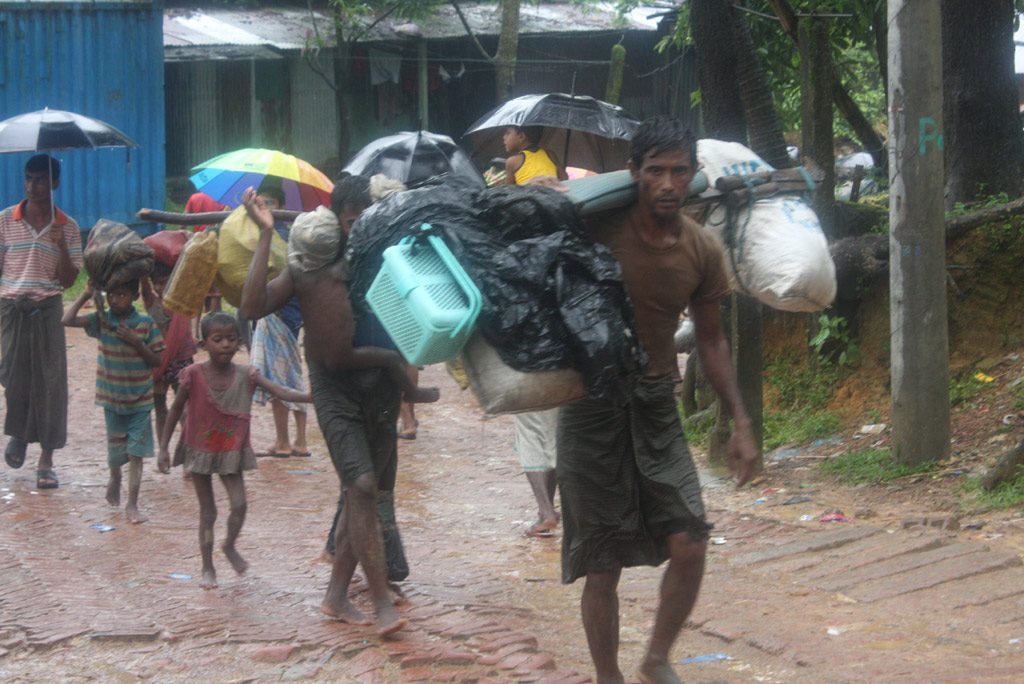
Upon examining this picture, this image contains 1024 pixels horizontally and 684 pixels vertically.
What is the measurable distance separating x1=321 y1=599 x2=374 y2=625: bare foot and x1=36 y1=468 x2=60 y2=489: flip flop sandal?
316 cm

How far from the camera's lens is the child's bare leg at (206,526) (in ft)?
18.6

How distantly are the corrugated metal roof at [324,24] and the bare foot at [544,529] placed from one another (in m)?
13.9

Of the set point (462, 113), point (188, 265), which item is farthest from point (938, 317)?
point (462, 113)

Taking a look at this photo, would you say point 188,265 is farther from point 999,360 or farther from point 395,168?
point 999,360

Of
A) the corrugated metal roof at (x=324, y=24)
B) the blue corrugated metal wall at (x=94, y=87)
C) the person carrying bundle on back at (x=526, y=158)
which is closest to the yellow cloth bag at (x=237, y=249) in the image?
the person carrying bundle on back at (x=526, y=158)

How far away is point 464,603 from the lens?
5430 mm

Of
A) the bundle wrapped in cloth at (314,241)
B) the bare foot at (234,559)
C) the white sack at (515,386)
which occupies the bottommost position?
the bare foot at (234,559)

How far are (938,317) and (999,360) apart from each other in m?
1.51

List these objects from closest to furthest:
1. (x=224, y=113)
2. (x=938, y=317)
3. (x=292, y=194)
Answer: (x=938, y=317) → (x=292, y=194) → (x=224, y=113)

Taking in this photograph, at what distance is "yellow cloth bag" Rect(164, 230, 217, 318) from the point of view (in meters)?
5.62

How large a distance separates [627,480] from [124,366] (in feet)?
13.1

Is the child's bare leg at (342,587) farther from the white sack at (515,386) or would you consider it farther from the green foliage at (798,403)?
the green foliage at (798,403)

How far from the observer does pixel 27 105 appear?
16.6 metres

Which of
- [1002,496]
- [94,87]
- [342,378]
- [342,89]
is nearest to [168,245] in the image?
[342,378]
